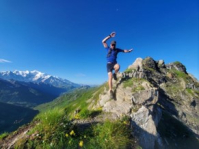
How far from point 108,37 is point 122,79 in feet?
15.6

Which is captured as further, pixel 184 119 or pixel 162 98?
pixel 162 98

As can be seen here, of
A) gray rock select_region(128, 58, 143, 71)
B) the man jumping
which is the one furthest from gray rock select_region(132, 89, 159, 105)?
gray rock select_region(128, 58, 143, 71)

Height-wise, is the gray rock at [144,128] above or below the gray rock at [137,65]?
below

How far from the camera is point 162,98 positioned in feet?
124

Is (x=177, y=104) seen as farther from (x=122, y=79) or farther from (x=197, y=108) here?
(x=122, y=79)

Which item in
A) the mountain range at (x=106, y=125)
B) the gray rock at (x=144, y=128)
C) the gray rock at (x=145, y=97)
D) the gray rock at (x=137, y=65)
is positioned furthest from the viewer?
the gray rock at (x=137, y=65)

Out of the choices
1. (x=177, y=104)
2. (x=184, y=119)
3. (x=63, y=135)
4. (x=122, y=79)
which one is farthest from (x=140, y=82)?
(x=177, y=104)

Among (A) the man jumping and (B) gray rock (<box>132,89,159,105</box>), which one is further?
(A) the man jumping

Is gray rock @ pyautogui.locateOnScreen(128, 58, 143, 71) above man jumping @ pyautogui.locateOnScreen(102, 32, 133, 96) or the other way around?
above

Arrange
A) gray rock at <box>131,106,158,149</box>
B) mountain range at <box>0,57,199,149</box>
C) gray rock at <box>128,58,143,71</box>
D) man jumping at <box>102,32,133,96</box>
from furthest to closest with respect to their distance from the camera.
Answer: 1. gray rock at <box>128,58,143,71</box>
2. man jumping at <box>102,32,133,96</box>
3. gray rock at <box>131,106,158,149</box>
4. mountain range at <box>0,57,199,149</box>

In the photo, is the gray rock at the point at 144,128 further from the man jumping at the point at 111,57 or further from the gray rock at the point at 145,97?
the man jumping at the point at 111,57

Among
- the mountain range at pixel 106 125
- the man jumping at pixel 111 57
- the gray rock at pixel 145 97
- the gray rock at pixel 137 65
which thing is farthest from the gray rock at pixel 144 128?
the gray rock at pixel 137 65

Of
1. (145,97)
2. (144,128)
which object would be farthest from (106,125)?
(145,97)

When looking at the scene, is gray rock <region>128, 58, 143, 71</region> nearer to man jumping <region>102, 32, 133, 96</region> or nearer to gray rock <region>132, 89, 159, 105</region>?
gray rock <region>132, 89, 159, 105</region>
